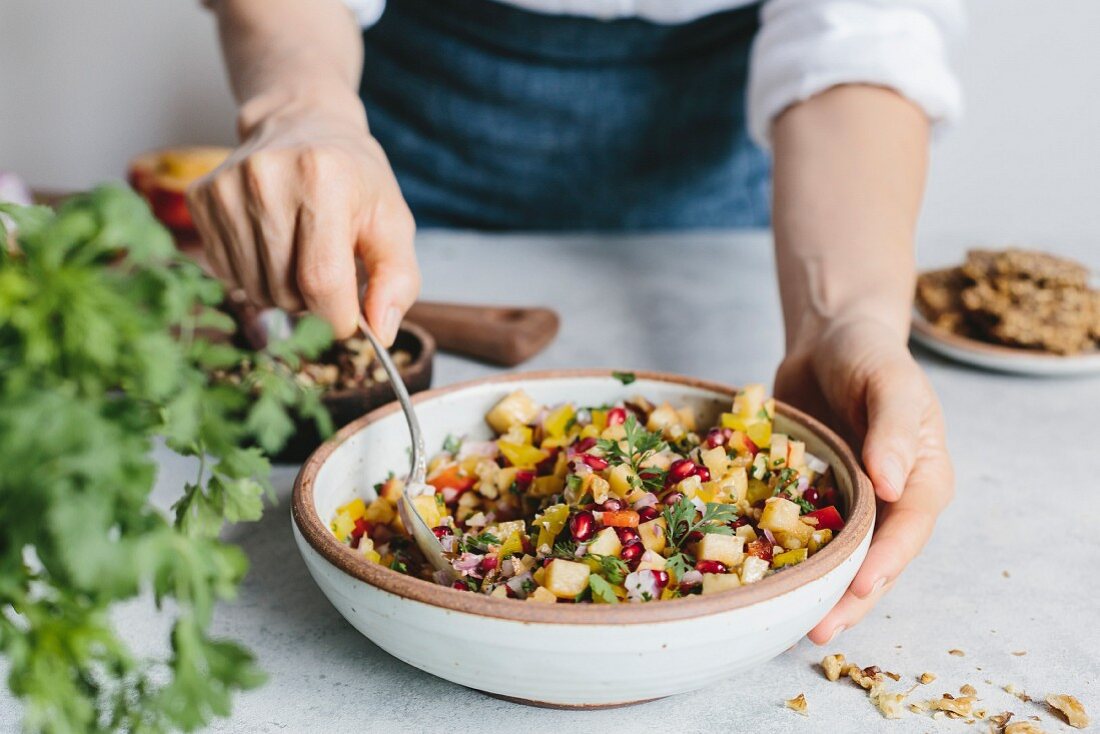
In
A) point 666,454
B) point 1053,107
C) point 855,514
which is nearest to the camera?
point 855,514

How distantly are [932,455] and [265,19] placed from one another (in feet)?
4.21

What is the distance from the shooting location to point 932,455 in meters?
1.26

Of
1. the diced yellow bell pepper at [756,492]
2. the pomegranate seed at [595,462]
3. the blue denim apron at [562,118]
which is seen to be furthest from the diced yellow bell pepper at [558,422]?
the blue denim apron at [562,118]

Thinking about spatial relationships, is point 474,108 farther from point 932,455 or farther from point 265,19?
point 932,455

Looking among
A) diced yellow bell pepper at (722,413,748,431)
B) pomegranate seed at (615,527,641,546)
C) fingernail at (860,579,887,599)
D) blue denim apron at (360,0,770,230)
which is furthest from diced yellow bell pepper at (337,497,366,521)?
blue denim apron at (360,0,770,230)

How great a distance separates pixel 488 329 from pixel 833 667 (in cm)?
95

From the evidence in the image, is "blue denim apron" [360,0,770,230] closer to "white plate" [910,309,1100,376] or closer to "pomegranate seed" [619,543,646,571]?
"white plate" [910,309,1100,376]

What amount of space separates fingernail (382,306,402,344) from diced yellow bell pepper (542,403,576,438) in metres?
0.21

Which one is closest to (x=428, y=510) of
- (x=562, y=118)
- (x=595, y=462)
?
(x=595, y=462)

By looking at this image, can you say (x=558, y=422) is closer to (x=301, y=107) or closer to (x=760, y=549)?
(x=760, y=549)

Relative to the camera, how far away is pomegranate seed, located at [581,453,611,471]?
1.09 meters

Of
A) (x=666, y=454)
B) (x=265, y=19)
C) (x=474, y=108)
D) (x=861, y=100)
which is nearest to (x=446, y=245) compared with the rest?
(x=474, y=108)

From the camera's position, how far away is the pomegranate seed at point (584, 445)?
1.15 m

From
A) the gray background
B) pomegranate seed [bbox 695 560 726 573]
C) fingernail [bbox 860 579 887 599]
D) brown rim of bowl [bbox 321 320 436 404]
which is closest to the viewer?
pomegranate seed [bbox 695 560 726 573]
